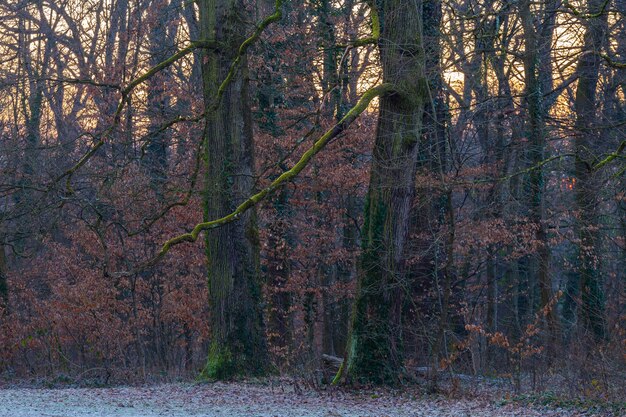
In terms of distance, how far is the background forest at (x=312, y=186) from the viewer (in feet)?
42.9

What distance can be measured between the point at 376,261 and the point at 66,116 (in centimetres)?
1558

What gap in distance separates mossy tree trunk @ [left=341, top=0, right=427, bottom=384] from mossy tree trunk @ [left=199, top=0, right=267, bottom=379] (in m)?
2.92

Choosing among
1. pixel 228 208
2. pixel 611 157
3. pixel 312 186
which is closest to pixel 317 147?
pixel 228 208

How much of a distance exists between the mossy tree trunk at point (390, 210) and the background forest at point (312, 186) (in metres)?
0.03

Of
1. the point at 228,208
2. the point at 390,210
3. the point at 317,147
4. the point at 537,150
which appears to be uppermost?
the point at 537,150

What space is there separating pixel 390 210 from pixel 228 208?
3.57 m

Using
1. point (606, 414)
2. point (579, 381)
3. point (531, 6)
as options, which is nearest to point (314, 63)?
point (531, 6)

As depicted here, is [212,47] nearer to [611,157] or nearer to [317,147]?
[317,147]

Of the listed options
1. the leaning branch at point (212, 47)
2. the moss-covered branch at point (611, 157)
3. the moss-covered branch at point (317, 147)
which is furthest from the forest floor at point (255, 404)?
the moss-covered branch at point (611, 157)

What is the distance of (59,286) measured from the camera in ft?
65.3

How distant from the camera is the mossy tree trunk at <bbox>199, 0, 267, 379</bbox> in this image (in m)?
15.2

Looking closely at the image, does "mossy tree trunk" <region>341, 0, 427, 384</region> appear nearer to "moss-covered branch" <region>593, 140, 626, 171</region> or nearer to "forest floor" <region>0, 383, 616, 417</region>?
"forest floor" <region>0, 383, 616, 417</region>

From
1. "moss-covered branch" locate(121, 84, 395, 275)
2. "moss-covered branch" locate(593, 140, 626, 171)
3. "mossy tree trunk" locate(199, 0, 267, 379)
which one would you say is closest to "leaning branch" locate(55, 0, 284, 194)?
"mossy tree trunk" locate(199, 0, 267, 379)

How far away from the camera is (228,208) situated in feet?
49.9
